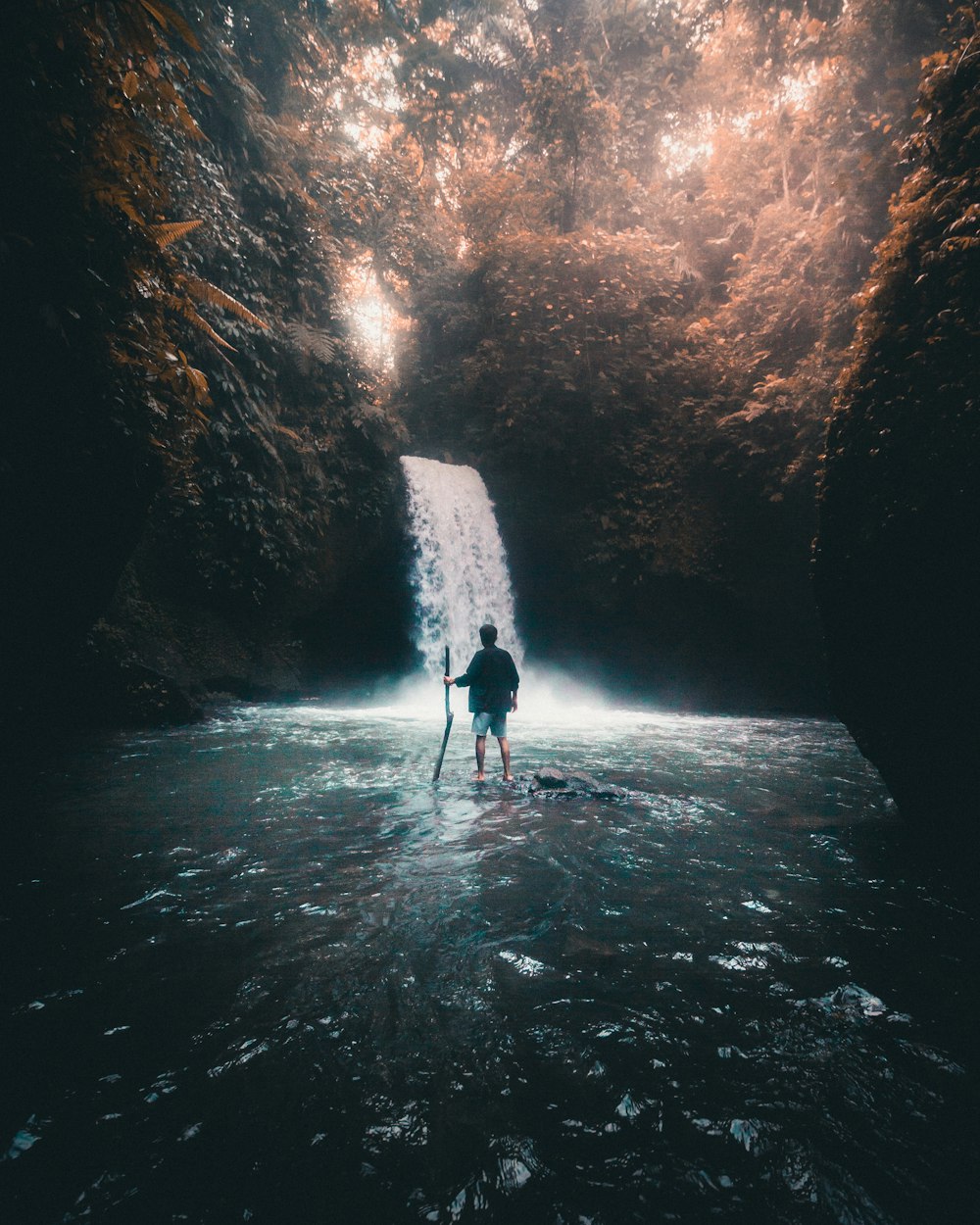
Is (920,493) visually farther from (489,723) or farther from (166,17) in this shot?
(166,17)

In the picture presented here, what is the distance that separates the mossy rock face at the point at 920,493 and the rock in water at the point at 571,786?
8.58 ft

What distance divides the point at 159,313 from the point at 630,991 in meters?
6.11

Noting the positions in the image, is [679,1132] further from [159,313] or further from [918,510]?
[159,313]

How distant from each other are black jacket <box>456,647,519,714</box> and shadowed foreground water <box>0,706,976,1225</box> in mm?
2451

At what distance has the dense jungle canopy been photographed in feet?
13.2

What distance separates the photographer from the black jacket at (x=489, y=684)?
7.48m

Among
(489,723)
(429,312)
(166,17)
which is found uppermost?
(429,312)

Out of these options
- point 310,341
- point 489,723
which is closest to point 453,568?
point 310,341

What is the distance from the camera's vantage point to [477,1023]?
2.52 meters

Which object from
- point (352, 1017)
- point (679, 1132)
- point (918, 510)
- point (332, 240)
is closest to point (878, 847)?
point (918, 510)

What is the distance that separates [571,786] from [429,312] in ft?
64.4

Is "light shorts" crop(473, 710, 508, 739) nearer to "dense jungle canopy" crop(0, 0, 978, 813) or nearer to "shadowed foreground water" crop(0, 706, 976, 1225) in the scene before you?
"shadowed foreground water" crop(0, 706, 976, 1225)

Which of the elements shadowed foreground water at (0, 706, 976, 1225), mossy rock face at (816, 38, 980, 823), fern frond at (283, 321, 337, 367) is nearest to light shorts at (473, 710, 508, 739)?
shadowed foreground water at (0, 706, 976, 1225)

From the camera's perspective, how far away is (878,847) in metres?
4.75
